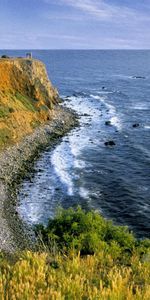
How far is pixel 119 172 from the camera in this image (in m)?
59.7

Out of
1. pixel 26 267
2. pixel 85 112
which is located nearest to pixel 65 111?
pixel 85 112

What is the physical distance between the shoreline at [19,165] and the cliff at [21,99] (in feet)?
5.86

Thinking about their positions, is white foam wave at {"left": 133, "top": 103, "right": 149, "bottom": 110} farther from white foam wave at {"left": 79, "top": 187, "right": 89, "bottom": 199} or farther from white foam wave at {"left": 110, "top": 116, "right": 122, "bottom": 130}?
white foam wave at {"left": 79, "top": 187, "right": 89, "bottom": 199}

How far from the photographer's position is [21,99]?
79.1 meters

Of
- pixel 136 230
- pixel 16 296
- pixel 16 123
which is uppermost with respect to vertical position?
pixel 16 296

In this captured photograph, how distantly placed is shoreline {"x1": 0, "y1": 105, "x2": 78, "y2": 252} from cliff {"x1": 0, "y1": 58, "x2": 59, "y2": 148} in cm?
179

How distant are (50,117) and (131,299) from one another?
7801cm

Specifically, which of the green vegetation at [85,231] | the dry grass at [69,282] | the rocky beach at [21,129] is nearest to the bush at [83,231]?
the green vegetation at [85,231]

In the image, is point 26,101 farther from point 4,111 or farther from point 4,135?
point 4,135

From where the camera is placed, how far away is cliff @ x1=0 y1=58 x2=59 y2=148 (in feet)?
227

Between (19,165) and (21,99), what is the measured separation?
77.2 feet

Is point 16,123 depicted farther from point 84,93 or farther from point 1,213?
point 84,93

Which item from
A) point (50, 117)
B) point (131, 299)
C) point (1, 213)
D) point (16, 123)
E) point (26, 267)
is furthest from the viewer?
point (50, 117)


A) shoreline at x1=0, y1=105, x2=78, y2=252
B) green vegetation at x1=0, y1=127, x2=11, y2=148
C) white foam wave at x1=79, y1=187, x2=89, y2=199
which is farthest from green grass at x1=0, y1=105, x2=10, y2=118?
white foam wave at x1=79, y1=187, x2=89, y2=199
